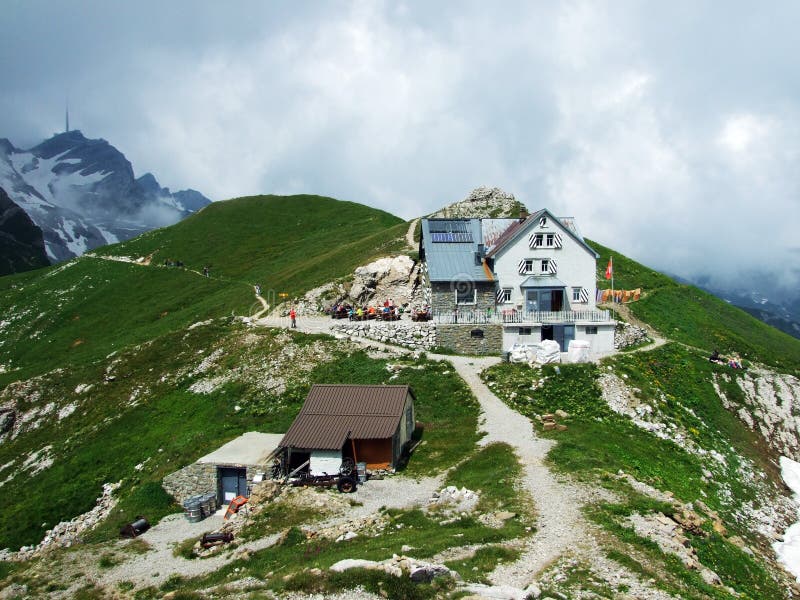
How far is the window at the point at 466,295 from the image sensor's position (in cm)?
5684

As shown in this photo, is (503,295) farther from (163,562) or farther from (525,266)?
(163,562)

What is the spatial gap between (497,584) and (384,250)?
64344mm

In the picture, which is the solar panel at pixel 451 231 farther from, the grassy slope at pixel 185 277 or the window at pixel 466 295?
the grassy slope at pixel 185 277

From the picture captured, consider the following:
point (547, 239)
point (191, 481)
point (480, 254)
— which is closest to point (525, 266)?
point (547, 239)

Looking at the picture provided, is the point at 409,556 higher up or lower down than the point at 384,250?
lower down

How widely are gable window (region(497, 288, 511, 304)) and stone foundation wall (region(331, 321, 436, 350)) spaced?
8.47 metres

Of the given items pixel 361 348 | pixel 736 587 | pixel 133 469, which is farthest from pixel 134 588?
pixel 361 348

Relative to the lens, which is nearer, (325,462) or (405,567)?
(405,567)

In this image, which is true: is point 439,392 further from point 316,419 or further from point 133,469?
point 133,469

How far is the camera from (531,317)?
5122 centimetres

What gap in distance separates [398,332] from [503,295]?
11627 millimetres

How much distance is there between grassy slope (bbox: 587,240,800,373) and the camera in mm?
58741

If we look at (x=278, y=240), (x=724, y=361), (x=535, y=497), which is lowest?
(x=535, y=497)

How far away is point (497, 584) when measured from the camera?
675 inches
